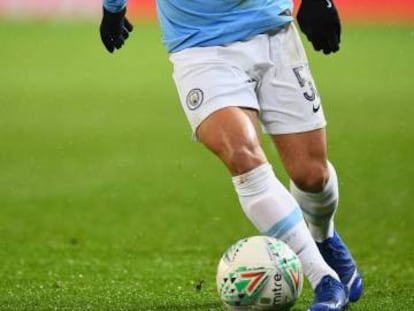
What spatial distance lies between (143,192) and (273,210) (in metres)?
6.07

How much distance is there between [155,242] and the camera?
910 centimetres

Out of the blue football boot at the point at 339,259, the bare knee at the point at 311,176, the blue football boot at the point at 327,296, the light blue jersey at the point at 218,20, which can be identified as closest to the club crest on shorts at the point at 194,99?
the light blue jersey at the point at 218,20

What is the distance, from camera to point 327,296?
5.68 meters

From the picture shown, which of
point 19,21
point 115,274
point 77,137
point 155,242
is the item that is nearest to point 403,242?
point 155,242

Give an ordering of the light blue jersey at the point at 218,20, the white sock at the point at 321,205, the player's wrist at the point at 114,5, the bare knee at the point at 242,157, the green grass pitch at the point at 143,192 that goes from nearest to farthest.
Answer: the bare knee at the point at 242,157 < the light blue jersey at the point at 218,20 < the white sock at the point at 321,205 < the player's wrist at the point at 114,5 < the green grass pitch at the point at 143,192

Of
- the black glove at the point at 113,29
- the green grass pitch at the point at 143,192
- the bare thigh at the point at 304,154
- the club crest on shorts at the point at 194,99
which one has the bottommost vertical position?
the green grass pitch at the point at 143,192

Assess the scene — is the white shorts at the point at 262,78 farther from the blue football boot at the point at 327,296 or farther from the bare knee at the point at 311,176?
the blue football boot at the point at 327,296

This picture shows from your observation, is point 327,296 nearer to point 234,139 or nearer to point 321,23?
point 234,139

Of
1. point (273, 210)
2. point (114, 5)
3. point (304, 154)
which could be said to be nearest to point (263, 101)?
point (304, 154)

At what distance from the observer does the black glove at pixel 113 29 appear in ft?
22.3

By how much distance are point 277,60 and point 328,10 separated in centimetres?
35

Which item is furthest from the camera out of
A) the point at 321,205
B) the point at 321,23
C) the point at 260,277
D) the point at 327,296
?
A: the point at 321,205

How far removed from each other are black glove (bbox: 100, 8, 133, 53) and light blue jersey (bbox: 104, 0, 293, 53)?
630 mm

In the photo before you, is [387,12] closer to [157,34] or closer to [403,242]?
[157,34]
